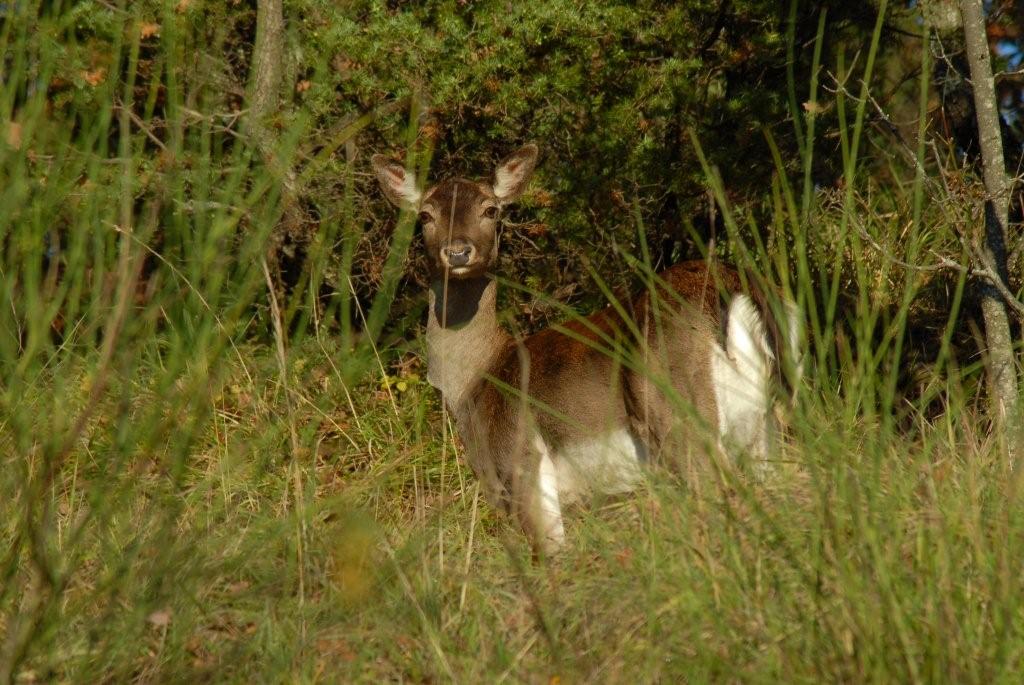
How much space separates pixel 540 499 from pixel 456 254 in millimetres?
1069

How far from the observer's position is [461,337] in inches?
Answer: 245

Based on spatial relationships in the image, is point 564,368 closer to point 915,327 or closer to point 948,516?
point 915,327

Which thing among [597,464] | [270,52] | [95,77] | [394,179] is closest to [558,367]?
[597,464]

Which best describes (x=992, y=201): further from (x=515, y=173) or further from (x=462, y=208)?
(x=462, y=208)

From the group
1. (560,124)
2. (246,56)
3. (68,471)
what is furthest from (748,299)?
(246,56)

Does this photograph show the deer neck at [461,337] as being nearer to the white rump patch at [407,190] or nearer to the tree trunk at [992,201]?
the white rump patch at [407,190]

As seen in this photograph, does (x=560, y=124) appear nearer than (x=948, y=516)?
No

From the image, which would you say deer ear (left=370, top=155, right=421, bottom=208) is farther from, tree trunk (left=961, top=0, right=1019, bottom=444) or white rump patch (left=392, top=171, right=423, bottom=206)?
tree trunk (left=961, top=0, right=1019, bottom=444)

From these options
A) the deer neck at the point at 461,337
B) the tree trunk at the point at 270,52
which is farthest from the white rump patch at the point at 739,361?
the tree trunk at the point at 270,52

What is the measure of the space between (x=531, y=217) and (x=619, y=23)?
1.32 m

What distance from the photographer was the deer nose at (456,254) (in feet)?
19.0

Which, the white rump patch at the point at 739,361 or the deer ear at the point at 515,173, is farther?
the deer ear at the point at 515,173

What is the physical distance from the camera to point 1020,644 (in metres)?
3.00

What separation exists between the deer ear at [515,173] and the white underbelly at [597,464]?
126 centimetres
